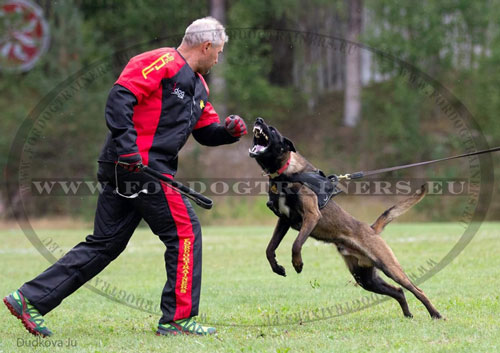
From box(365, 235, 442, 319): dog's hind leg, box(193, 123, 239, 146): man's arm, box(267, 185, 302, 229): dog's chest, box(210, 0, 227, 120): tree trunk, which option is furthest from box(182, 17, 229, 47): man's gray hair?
box(210, 0, 227, 120): tree trunk

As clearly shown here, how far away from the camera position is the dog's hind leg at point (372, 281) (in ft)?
15.0

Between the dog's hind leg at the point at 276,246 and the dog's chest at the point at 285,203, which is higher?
the dog's chest at the point at 285,203

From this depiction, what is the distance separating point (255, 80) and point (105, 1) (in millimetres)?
8357

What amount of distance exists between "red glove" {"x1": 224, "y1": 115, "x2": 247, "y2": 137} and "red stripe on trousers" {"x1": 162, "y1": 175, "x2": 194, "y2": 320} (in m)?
0.57

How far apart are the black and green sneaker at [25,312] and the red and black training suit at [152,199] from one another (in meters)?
0.04

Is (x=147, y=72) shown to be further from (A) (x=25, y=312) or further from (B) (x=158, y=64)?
(A) (x=25, y=312)

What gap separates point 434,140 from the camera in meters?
19.1

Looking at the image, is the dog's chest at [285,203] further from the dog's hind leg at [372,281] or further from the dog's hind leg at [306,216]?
the dog's hind leg at [372,281]

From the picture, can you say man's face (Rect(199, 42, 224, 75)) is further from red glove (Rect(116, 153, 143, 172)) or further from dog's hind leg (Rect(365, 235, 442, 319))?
dog's hind leg (Rect(365, 235, 442, 319))

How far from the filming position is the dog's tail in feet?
15.3

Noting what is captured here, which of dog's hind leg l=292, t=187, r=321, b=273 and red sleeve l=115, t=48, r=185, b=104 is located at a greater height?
red sleeve l=115, t=48, r=185, b=104

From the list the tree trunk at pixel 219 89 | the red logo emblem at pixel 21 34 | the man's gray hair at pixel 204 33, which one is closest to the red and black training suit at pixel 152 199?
the man's gray hair at pixel 204 33

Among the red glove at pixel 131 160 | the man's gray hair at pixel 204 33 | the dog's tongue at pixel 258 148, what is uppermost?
the man's gray hair at pixel 204 33

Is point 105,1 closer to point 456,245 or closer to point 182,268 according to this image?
point 456,245
